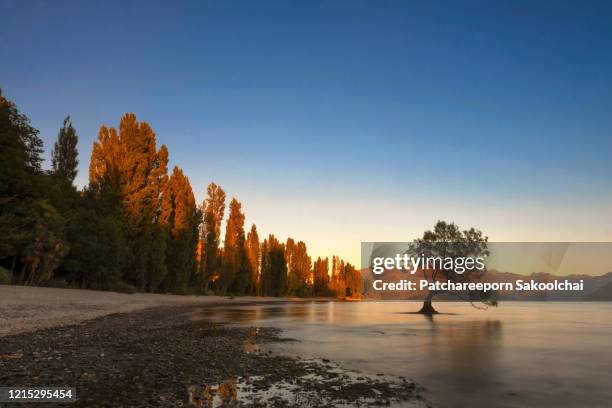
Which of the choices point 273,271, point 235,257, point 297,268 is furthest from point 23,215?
point 297,268

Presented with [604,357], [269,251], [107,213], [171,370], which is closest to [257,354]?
[171,370]

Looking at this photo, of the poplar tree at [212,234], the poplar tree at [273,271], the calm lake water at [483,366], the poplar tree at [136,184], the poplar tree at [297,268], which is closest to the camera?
the calm lake water at [483,366]

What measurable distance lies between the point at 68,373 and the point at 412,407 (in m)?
8.23

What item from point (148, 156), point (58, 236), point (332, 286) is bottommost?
point (332, 286)

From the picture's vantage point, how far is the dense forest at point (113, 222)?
4062 centimetres

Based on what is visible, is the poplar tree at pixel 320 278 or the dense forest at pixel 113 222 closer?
the dense forest at pixel 113 222

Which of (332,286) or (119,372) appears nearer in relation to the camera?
(119,372)

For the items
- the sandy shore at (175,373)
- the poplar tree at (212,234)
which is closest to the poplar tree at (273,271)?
the poplar tree at (212,234)

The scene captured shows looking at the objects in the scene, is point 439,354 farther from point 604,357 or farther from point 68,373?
point 68,373

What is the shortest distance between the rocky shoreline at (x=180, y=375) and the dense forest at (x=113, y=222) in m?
28.5

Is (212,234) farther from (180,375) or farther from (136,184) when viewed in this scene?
(180,375)

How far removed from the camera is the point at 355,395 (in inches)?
396

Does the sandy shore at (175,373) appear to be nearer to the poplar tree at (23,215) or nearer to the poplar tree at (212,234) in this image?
the poplar tree at (23,215)

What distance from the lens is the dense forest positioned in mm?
40625
